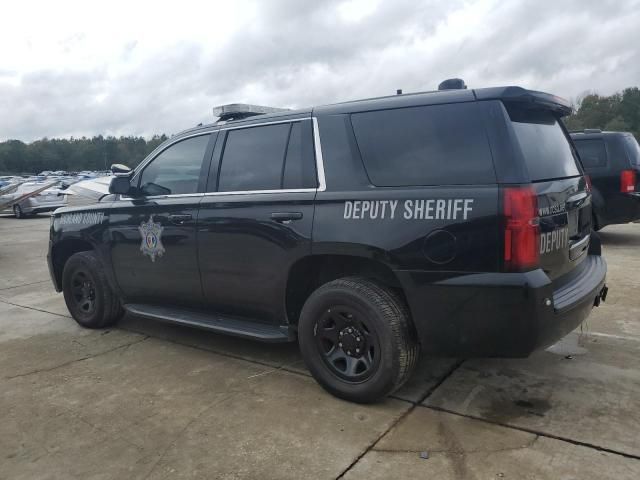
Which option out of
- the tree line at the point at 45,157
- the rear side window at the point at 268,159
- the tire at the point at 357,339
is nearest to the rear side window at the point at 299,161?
the rear side window at the point at 268,159

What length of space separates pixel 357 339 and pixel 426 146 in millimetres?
1212

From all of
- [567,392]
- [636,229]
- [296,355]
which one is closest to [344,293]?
[296,355]

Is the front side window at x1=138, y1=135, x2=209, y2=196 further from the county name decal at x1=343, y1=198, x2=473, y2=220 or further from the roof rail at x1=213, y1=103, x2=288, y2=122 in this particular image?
the county name decal at x1=343, y1=198, x2=473, y2=220

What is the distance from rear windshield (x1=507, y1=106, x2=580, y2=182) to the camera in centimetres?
302

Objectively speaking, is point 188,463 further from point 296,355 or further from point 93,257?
point 93,257

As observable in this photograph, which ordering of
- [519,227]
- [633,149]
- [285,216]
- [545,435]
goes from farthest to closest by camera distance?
1. [633,149]
2. [285,216]
3. [545,435]
4. [519,227]

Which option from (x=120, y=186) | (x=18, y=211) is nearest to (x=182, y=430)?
(x=120, y=186)

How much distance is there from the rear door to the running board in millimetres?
64

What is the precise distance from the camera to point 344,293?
3.30 metres

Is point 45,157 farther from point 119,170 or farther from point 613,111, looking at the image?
point 119,170

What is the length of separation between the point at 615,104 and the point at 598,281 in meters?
71.9

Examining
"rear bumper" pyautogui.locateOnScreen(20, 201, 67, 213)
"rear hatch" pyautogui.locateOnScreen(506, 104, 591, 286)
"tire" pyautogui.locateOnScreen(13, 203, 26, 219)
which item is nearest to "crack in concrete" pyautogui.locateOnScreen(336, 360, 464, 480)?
"rear hatch" pyautogui.locateOnScreen(506, 104, 591, 286)

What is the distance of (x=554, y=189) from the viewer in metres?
3.09

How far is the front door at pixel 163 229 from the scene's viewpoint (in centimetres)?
419
